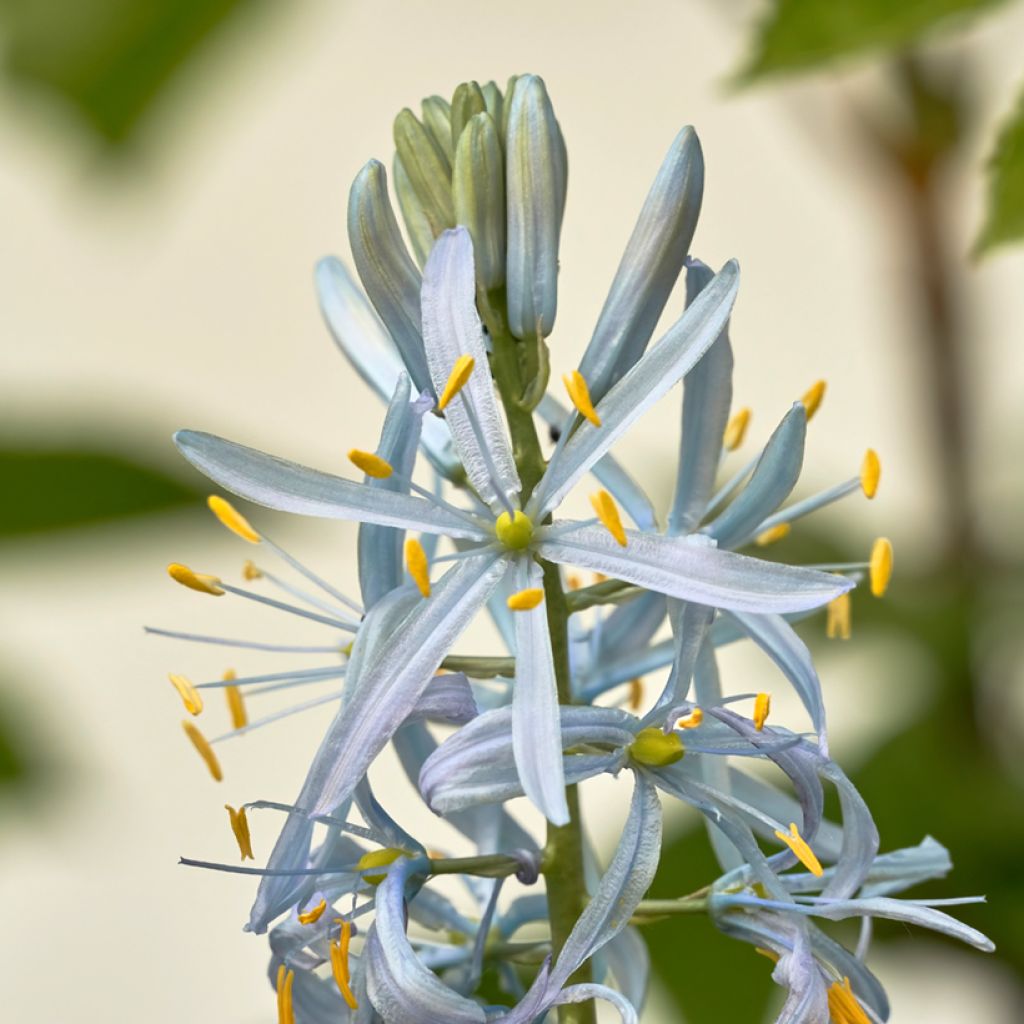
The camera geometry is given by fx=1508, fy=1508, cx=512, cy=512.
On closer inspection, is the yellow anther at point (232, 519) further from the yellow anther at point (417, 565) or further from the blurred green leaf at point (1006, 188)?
the blurred green leaf at point (1006, 188)

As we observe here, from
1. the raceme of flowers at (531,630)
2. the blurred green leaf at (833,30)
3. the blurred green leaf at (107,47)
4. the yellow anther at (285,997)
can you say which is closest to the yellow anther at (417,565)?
the raceme of flowers at (531,630)

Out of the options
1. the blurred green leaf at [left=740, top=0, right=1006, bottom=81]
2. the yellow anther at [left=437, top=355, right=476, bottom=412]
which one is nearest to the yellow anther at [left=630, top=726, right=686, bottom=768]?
the yellow anther at [left=437, top=355, right=476, bottom=412]

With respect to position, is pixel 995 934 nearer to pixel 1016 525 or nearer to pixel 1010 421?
pixel 1016 525

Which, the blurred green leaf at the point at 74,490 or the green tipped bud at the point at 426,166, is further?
the blurred green leaf at the point at 74,490

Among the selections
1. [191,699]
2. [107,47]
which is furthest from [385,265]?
[107,47]

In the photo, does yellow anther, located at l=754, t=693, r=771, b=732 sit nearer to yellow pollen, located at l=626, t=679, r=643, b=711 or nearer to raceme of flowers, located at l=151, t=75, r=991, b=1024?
raceme of flowers, located at l=151, t=75, r=991, b=1024

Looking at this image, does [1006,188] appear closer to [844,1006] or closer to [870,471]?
[870,471]
